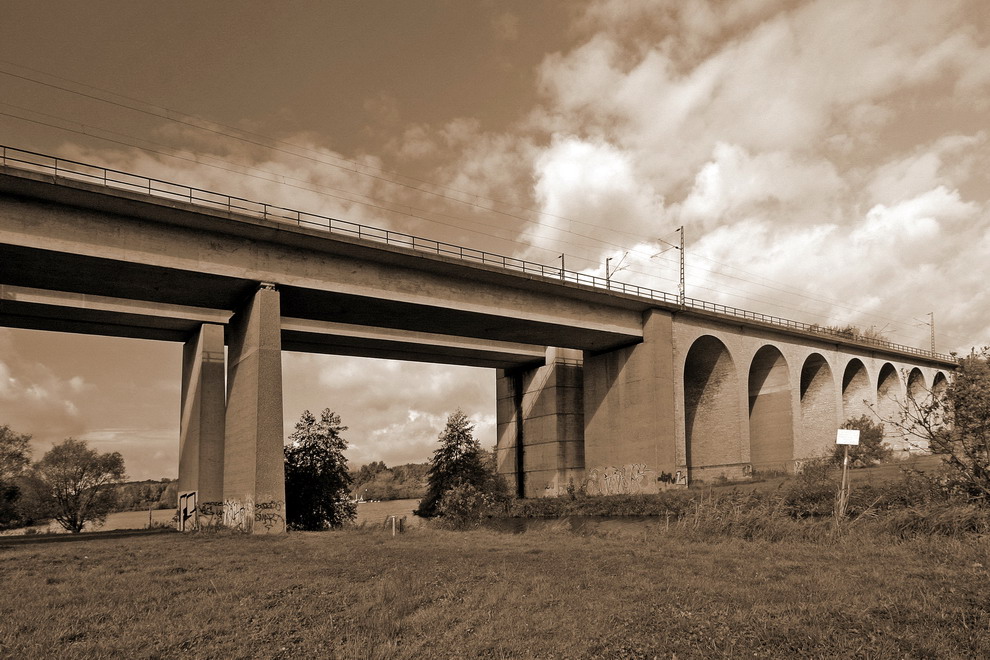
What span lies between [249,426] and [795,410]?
37343 mm

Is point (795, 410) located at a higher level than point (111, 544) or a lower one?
higher

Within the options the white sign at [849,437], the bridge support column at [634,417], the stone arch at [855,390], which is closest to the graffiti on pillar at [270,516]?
the white sign at [849,437]

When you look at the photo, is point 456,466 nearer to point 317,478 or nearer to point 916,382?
point 317,478

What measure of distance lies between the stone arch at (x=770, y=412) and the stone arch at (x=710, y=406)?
4627 mm

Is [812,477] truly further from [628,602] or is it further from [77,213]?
[77,213]

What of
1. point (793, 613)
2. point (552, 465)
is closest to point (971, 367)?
point (793, 613)

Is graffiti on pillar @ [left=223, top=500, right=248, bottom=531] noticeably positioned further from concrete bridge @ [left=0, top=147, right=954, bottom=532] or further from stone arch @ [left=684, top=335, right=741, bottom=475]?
stone arch @ [left=684, top=335, right=741, bottom=475]

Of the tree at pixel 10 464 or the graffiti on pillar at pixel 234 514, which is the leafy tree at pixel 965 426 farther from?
the tree at pixel 10 464

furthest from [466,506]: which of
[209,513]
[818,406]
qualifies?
[818,406]

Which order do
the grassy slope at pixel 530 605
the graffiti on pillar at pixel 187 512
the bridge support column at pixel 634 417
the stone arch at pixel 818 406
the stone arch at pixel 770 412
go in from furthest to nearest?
the stone arch at pixel 818 406
the stone arch at pixel 770 412
the bridge support column at pixel 634 417
the graffiti on pillar at pixel 187 512
the grassy slope at pixel 530 605

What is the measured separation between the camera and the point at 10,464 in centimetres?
4503

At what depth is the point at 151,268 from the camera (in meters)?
24.7

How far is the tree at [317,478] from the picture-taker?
37.2m

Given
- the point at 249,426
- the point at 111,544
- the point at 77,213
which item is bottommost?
the point at 111,544
